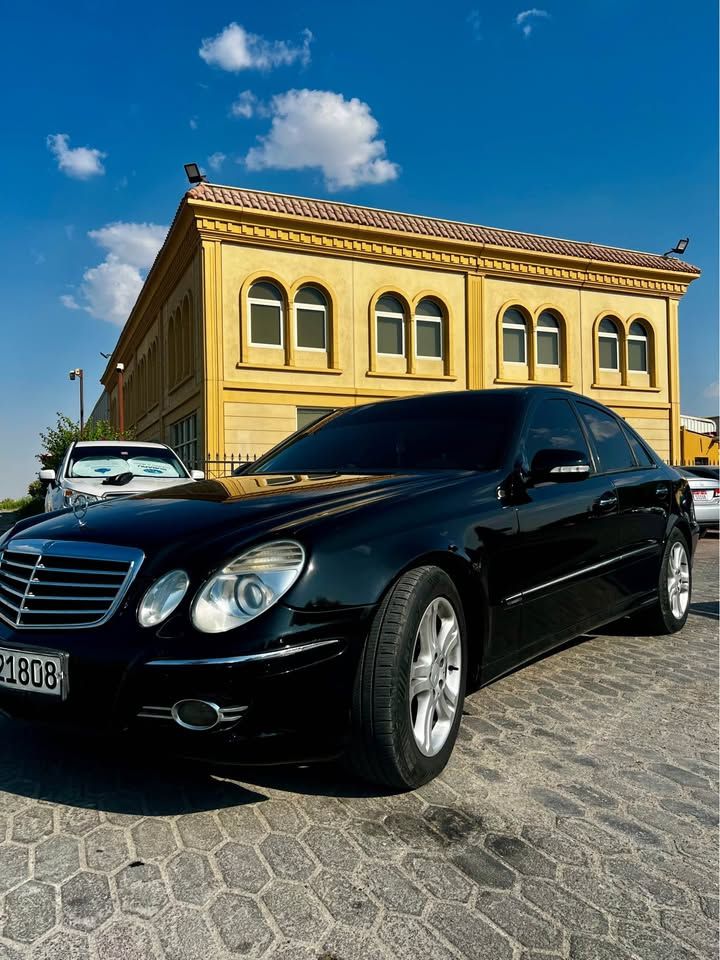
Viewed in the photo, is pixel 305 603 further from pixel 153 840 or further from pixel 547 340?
pixel 547 340

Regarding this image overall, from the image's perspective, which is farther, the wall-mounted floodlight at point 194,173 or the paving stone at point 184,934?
the wall-mounted floodlight at point 194,173

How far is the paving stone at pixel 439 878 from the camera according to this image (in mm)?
1930

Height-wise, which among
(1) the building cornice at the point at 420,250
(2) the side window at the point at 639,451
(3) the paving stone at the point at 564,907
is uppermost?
(1) the building cornice at the point at 420,250

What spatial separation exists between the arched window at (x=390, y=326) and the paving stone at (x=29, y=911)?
67.0ft

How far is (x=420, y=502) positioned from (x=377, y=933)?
1414 mm

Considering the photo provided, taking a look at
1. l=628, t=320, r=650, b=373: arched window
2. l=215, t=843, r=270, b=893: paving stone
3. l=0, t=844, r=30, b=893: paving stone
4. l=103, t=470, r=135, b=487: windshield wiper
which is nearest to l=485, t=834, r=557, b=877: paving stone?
l=215, t=843, r=270, b=893: paving stone

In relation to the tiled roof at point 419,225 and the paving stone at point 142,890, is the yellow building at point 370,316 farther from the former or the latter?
the paving stone at point 142,890

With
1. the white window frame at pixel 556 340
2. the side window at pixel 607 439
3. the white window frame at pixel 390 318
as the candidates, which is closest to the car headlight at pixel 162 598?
the side window at pixel 607 439

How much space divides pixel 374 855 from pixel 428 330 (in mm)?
21100

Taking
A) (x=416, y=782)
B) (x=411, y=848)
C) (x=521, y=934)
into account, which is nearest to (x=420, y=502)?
(x=416, y=782)

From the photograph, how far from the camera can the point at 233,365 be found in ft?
64.4

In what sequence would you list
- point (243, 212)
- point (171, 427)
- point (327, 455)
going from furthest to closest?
point (171, 427) < point (243, 212) < point (327, 455)

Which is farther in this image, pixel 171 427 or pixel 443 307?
pixel 171 427

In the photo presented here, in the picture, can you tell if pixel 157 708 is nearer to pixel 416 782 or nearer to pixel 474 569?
pixel 416 782
